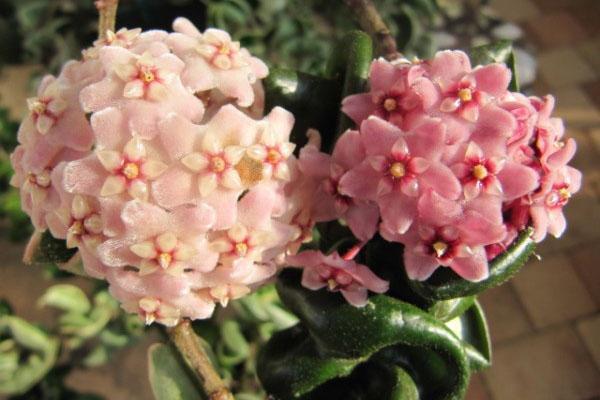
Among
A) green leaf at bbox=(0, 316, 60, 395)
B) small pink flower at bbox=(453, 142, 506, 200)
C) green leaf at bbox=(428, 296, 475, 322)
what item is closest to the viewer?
small pink flower at bbox=(453, 142, 506, 200)

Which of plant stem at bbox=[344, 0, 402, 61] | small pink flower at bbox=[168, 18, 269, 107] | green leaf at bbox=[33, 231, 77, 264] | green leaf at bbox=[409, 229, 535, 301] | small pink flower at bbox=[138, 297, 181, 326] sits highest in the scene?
small pink flower at bbox=[168, 18, 269, 107]

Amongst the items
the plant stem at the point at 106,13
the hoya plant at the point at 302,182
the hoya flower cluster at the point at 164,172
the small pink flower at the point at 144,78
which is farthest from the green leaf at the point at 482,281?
the plant stem at the point at 106,13

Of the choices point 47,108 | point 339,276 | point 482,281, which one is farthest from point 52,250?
point 482,281

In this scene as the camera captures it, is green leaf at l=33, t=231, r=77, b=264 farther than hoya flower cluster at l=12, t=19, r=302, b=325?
Yes

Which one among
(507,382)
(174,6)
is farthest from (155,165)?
(507,382)

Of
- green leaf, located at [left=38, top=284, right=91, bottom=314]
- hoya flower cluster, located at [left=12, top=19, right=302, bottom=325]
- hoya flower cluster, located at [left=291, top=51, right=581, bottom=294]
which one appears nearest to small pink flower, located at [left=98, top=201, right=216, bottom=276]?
hoya flower cluster, located at [left=12, top=19, right=302, bottom=325]

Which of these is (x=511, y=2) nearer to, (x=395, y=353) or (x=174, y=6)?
(x=174, y=6)

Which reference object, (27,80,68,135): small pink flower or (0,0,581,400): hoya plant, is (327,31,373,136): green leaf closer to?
(0,0,581,400): hoya plant
